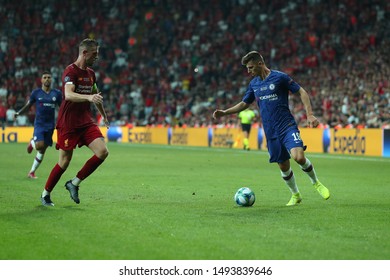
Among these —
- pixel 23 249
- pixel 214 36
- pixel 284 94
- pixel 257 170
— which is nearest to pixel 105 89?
pixel 214 36

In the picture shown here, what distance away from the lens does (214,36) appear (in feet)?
161

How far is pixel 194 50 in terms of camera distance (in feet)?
161

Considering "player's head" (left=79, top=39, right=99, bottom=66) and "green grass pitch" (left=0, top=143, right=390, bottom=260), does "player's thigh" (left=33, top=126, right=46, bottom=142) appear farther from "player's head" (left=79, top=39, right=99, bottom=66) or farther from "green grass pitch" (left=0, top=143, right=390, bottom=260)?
"player's head" (left=79, top=39, right=99, bottom=66)

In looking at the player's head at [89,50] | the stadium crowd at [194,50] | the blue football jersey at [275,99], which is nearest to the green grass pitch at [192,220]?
the blue football jersey at [275,99]

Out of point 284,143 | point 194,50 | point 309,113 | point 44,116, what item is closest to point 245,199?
point 284,143

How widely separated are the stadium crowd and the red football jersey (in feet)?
73.8

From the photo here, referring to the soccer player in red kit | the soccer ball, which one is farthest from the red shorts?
the soccer ball

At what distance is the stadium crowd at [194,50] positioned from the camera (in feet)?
126

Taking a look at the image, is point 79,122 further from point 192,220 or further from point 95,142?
point 192,220

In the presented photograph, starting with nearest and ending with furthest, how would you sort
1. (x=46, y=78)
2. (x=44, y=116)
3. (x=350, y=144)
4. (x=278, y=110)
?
(x=278, y=110), (x=46, y=78), (x=44, y=116), (x=350, y=144)

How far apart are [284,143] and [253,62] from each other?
137 cm

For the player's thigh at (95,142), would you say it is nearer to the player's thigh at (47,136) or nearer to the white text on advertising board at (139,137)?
the player's thigh at (47,136)

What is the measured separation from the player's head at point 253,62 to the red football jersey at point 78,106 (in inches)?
94.9

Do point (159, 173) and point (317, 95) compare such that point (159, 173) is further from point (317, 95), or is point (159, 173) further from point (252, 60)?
point (317, 95)
